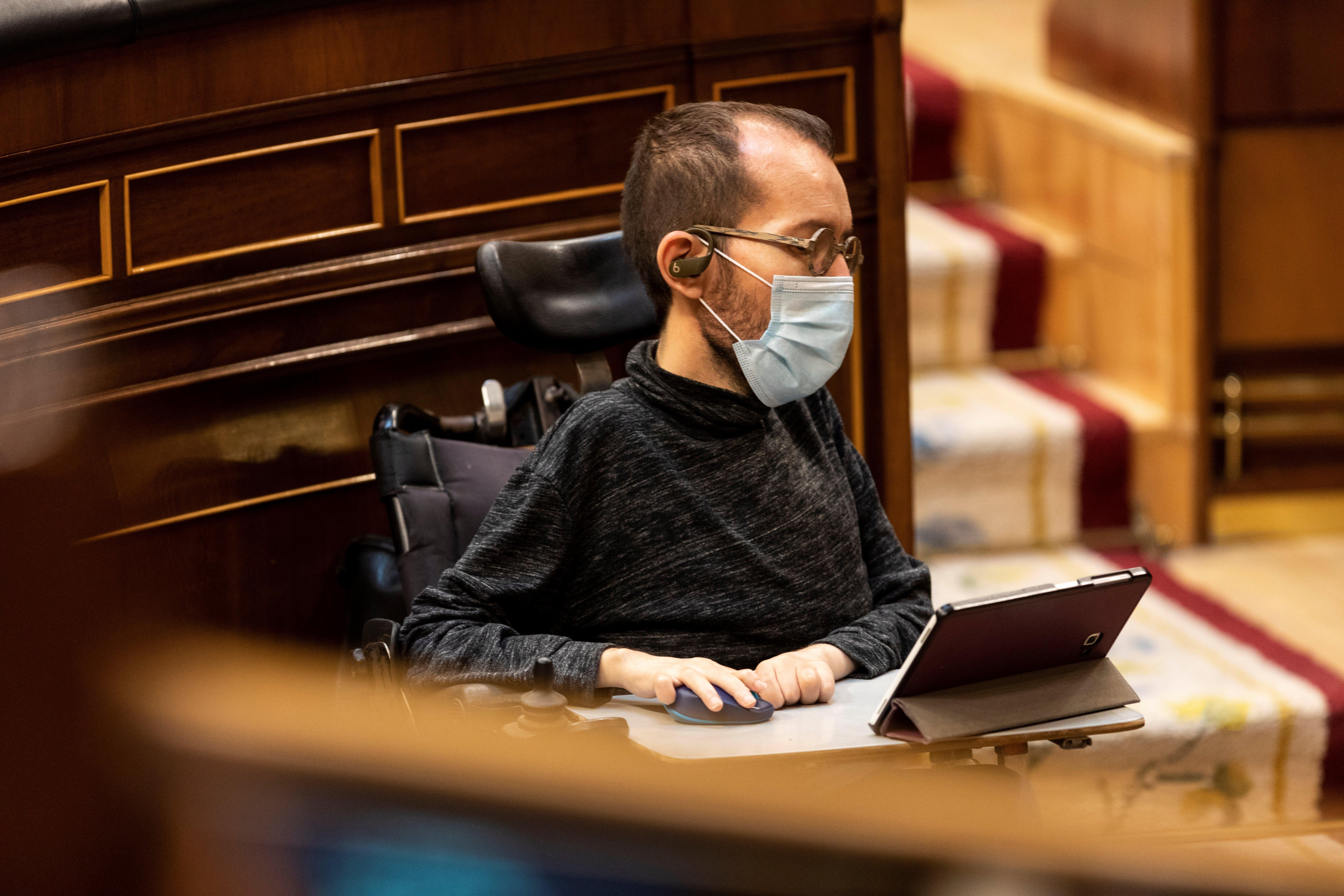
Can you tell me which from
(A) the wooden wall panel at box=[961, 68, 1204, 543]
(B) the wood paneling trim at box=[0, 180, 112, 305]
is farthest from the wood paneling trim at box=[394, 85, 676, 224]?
(A) the wooden wall panel at box=[961, 68, 1204, 543]

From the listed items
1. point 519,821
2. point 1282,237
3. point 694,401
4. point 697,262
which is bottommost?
point 1282,237

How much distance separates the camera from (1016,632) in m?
1.32

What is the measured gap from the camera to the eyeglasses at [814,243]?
1.52 metres

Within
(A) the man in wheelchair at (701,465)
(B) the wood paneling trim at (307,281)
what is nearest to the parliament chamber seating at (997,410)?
(B) the wood paneling trim at (307,281)

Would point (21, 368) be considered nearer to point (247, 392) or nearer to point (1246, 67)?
point (247, 392)

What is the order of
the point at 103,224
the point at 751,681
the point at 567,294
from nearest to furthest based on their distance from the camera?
the point at 751,681
the point at 567,294
the point at 103,224

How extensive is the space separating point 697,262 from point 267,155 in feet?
2.83

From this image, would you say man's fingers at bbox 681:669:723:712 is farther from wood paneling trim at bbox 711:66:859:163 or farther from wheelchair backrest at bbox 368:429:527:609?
wood paneling trim at bbox 711:66:859:163

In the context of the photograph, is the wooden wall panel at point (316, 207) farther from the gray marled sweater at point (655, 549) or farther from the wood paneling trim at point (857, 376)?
the gray marled sweater at point (655, 549)

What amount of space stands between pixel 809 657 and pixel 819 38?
4.23 feet

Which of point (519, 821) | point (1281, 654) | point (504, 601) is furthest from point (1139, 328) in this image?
point (519, 821)

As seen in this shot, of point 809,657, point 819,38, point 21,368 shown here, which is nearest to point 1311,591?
point 819,38

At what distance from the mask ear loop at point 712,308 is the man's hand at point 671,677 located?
34 centimetres

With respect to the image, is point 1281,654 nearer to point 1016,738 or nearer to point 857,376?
point 857,376
